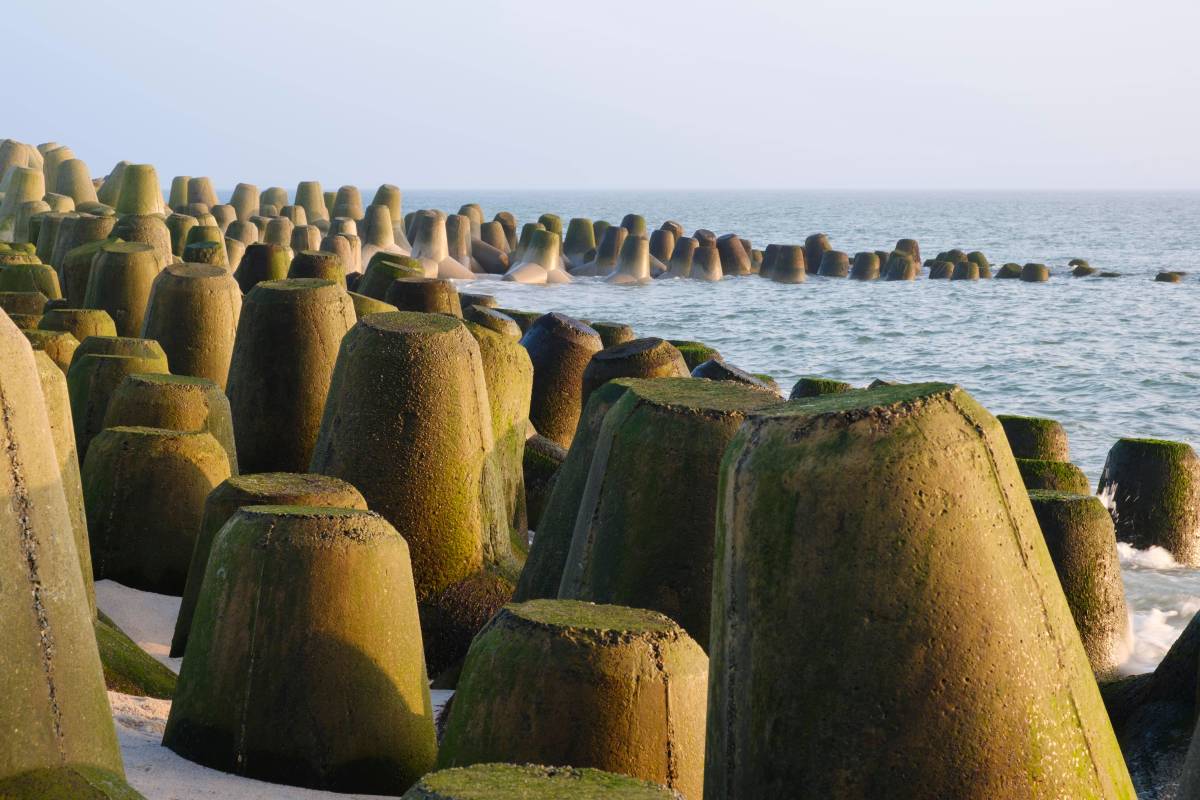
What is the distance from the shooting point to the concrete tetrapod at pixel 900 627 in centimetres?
272

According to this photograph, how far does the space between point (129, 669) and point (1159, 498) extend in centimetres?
773

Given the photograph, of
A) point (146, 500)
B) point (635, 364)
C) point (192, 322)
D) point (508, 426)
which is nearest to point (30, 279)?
point (192, 322)

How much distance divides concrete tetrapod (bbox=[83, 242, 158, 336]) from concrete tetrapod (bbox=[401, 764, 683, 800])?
843 centimetres

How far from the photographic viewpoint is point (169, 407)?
272 inches

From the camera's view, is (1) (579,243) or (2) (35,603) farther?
(1) (579,243)

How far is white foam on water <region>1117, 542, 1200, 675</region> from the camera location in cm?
895

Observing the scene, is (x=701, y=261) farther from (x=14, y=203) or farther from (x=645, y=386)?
(x=645, y=386)

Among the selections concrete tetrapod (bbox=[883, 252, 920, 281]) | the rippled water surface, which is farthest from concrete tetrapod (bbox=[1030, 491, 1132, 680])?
concrete tetrapod (bbox=[883, 252, 920, 281])

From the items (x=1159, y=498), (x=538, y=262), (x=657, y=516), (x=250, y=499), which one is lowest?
(x=538, y=262)

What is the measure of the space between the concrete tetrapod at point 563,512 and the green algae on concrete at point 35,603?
230 cm

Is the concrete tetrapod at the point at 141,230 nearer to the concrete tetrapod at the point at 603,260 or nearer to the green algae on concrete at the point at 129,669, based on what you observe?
the green algae on concrete at the point at 129,669

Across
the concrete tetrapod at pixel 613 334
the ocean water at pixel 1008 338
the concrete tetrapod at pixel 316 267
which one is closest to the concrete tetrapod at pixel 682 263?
the ocean water at pixel 1008 338

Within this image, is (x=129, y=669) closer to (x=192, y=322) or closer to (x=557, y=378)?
A: (x=192, y=322)

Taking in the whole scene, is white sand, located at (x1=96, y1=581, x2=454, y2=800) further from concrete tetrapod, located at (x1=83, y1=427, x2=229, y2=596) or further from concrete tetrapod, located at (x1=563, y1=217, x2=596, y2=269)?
concrete tetrapod, located at (x1=563, y1=217, x2=596, y2=269)
